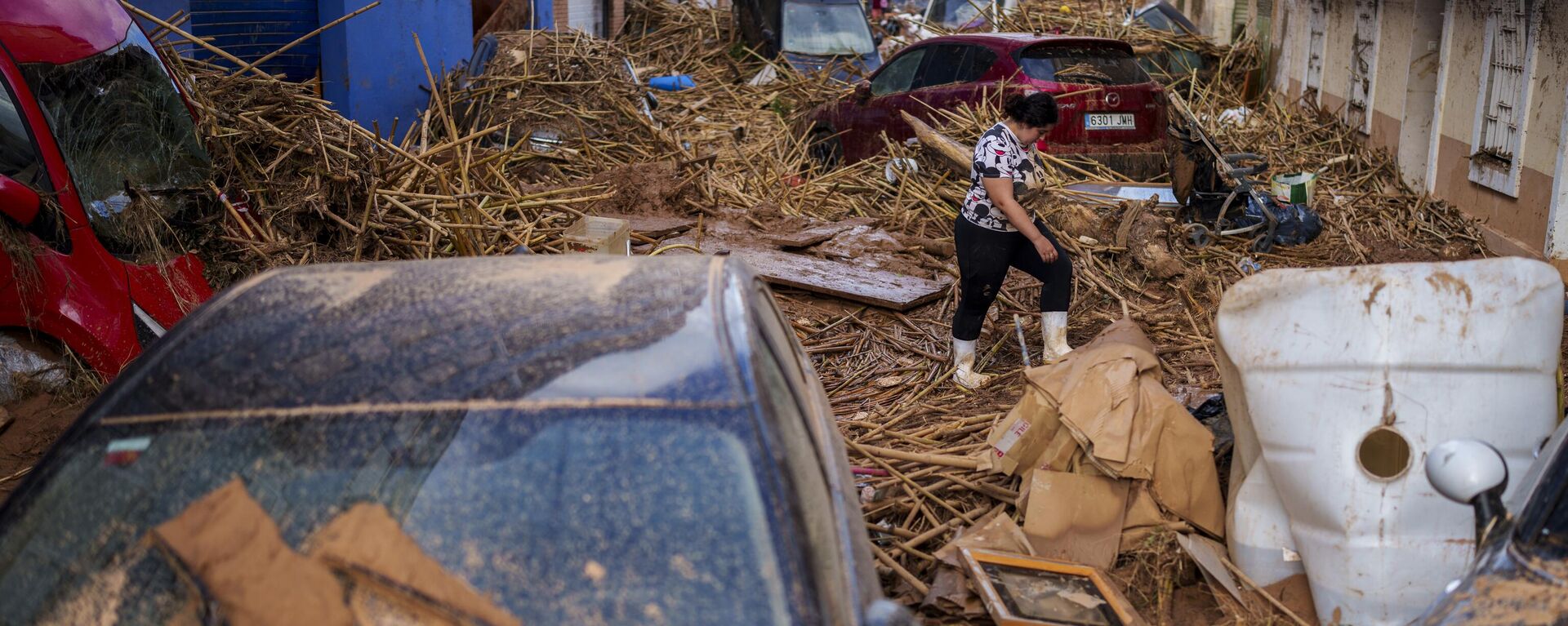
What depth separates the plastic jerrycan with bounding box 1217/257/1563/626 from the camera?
3.72 meters

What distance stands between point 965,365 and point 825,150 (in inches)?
246

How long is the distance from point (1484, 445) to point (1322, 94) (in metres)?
14.0

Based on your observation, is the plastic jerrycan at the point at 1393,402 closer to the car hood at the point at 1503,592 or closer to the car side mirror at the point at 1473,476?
the car hood at the point at 1503,592

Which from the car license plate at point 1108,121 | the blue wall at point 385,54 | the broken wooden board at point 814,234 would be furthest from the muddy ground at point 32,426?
the car license plate at point 1108,121

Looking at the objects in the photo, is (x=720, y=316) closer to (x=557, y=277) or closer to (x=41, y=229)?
(x=557, y=277)

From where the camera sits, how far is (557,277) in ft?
9.99

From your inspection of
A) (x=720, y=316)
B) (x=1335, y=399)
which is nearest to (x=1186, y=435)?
(x=1335, y=399)

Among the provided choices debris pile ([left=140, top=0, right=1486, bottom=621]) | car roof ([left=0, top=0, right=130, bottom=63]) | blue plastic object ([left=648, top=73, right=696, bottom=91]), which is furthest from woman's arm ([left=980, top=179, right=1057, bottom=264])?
blue plastic object ([left=648, top=73, right=696, bottom=91])

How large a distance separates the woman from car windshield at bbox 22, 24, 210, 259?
12.9 feet

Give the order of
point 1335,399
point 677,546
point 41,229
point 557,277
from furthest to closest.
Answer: point 41,229, point 1335,399, point 557,277, point 677,546

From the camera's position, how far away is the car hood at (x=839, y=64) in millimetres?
16422

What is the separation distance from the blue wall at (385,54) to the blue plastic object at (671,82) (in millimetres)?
4120

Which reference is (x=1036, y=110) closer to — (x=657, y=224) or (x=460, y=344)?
(x=657, y=224)

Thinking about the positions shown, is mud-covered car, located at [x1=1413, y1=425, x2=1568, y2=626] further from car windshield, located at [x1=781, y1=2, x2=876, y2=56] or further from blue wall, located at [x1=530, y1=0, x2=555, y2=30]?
blue wall, located at [x1=530, y1=0, x2=555, y2=30]
